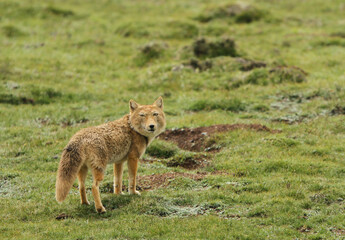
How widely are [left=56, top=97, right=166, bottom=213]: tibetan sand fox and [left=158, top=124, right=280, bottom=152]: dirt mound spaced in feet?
14.7

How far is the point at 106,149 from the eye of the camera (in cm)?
1198

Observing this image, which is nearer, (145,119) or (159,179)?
(145,119)

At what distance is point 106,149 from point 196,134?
23.8 ft

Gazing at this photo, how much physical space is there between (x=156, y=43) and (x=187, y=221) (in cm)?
2225

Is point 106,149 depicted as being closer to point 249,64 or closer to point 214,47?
point 249,64

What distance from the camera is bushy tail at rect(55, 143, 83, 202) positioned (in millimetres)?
10633

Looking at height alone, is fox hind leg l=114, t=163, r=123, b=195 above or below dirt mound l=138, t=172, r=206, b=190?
above

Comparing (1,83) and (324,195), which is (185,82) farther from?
(324,195)

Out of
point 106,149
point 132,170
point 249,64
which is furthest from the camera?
point 249,64

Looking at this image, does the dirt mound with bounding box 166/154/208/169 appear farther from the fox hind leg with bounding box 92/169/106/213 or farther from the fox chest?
the fox hind leg with bounding box 92/169/106/213

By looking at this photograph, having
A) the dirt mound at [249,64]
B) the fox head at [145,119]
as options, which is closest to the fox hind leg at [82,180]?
the fox head at [145,119]

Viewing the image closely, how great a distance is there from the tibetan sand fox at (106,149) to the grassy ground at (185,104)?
825 millimetres

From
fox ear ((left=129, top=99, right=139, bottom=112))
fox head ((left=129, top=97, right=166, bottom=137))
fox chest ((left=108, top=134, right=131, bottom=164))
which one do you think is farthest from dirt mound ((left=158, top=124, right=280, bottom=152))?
fox chest ((left=108, top=134, right=131, bottom=164))

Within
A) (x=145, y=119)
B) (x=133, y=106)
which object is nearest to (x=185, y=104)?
(x=133, y=106)
